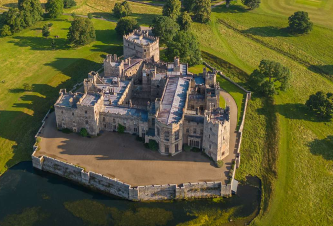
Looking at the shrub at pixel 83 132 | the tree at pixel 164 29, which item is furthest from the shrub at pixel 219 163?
the tree at pixel 164 29

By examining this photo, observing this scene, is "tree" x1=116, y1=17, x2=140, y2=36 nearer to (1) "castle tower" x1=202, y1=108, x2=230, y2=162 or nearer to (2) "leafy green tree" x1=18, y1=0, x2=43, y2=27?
(2) "leafy green tree" x1=18, y1=0, x2=43, y2=27

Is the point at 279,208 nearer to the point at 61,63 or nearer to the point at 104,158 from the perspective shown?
the point at 104,158

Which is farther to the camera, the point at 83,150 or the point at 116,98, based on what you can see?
the point at 116,98

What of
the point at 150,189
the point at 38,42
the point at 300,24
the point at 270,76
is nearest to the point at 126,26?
the point at 38,42

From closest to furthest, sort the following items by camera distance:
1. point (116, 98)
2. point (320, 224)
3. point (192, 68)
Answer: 1. point (320, 224)
2. point (116, 98)
3. point (192, 68)

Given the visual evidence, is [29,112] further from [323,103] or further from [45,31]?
[323,103]

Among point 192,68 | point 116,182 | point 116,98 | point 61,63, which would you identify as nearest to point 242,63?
point 192,68
